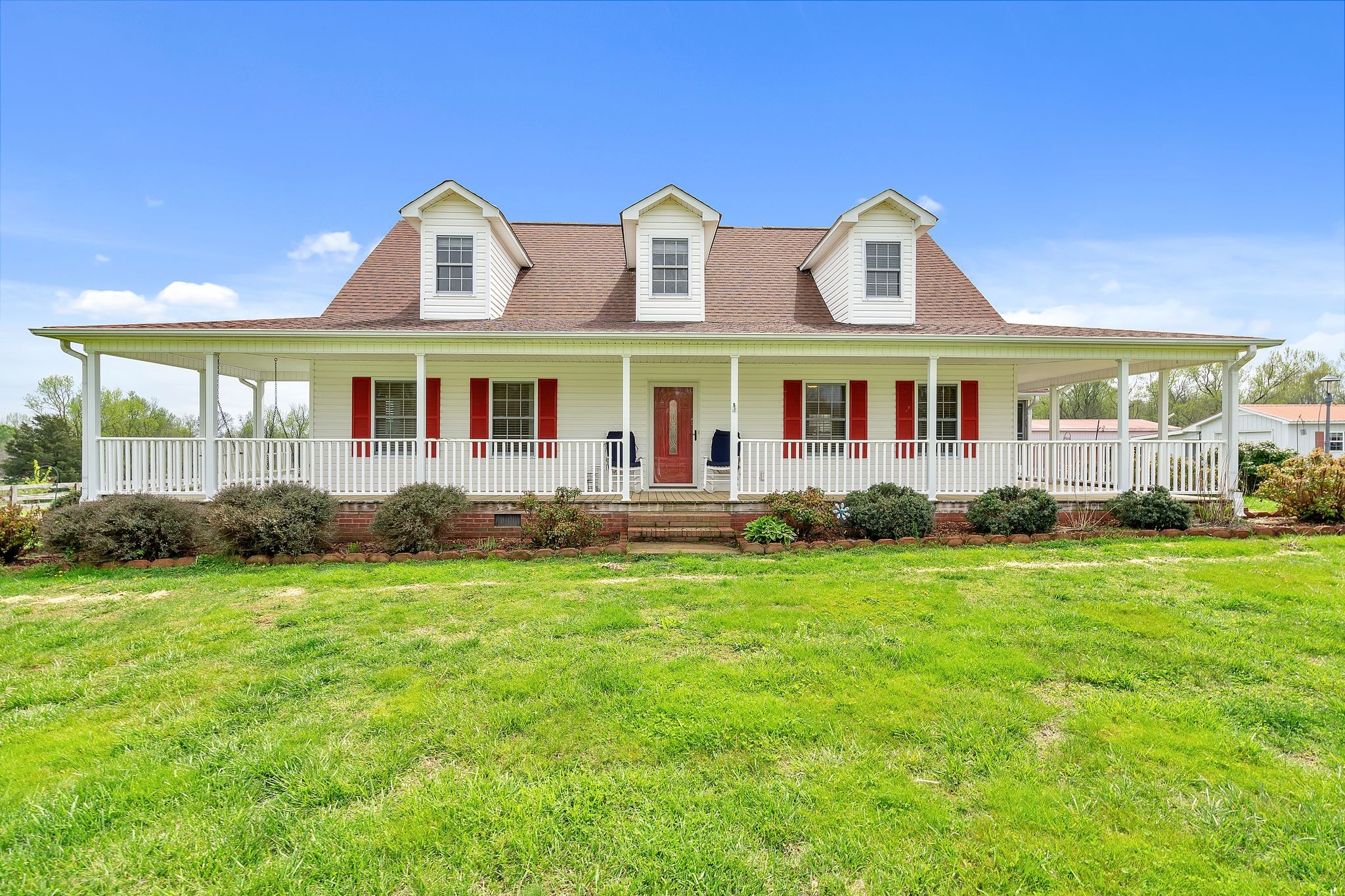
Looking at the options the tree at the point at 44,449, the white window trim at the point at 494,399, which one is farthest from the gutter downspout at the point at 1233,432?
the tree at the point at 44,449

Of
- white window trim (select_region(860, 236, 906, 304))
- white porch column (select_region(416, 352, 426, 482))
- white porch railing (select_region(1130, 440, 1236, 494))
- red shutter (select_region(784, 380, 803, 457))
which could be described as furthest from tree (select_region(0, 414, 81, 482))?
white porch railing (select_region(1130, 440, 1236, 494))

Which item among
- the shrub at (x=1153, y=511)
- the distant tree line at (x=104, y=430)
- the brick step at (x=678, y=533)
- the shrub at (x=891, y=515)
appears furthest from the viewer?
the distant tree line at (x=104, y=430)

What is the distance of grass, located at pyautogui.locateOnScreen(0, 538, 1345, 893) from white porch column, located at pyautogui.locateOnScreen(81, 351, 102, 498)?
544 centimetres

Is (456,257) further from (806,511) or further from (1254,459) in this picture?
(1254,459)

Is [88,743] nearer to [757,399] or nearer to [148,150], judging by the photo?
[757,399]

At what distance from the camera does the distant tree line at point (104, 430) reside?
1112 inches

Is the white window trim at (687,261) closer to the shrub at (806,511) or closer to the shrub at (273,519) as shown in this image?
the shrub at (806,511)

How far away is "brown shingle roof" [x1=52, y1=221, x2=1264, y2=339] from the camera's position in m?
10.4

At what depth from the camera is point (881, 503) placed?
9359 mm

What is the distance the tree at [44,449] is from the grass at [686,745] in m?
35.2

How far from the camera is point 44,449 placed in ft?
99.2

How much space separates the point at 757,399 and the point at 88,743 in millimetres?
10662

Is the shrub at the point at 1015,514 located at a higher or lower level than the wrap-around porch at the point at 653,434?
lower

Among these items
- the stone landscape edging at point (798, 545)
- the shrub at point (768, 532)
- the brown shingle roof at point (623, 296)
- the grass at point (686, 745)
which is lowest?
the grass at point (686, 745)
